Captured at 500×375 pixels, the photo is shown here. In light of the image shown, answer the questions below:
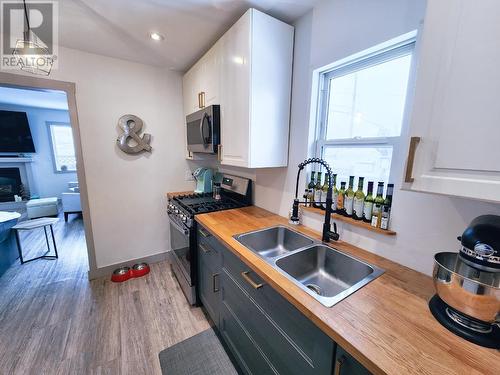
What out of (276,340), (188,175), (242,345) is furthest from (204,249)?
(188,175)

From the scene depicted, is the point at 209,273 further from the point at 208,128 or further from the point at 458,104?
the point at 458,104

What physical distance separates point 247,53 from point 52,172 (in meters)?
6.18

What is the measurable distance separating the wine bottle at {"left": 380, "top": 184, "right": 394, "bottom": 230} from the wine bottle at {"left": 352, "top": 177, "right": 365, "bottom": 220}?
134 millimetres

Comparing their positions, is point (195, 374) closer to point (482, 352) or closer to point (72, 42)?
point (482, 352)

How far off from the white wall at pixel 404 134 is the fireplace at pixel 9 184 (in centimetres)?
638

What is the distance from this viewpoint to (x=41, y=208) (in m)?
4.11

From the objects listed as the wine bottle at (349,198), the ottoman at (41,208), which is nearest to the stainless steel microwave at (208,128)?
the wine bottle at (349,198)

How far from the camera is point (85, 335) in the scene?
1.64m

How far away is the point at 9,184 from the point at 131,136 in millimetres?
4658

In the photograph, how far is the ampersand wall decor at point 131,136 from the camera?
229cm

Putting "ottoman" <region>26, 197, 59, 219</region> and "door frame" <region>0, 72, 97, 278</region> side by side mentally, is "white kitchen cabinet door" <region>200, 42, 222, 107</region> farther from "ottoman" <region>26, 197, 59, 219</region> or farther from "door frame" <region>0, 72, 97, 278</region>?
"ottoman" <region>26, 197, 59, 219</region>

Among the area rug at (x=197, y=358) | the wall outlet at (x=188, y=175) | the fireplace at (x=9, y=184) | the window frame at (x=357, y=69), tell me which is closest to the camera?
the window frame at (x=357, y=69)

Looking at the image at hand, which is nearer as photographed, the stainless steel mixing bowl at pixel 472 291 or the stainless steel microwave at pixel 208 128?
the stainless steel mixing bowl at pixel 472 291

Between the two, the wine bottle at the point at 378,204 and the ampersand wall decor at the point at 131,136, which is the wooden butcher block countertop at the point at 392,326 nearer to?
the wine bottle at the point at 378,204
